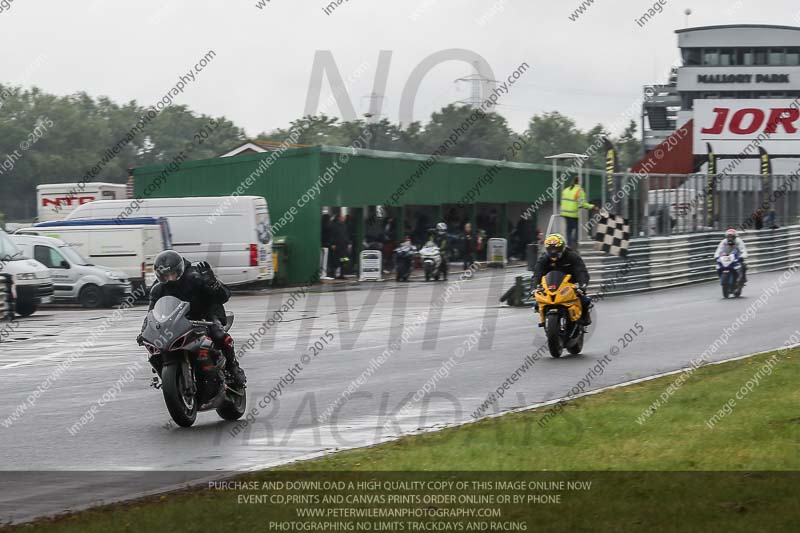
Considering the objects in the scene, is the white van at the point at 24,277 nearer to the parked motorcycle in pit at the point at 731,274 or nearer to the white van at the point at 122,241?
the white van at the point at 122,241

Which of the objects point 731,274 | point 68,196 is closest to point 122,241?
point 68,196

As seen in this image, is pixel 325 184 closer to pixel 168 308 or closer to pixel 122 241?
pixel 122 241

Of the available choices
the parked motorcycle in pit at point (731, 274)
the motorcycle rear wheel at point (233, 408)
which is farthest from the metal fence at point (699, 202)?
the motorcycle rear wheel at point (233, 408)

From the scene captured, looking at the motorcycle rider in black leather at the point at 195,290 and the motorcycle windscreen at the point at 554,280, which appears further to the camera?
the motorcycle windscreen at the point at 554,280

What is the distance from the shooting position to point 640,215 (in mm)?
29125

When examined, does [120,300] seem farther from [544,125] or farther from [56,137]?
[544,125]

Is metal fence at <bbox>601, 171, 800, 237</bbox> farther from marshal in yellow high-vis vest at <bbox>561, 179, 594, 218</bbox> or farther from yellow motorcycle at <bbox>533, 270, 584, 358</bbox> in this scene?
yellow motorcycle at <bbox>533, 270, 584, 358</bbox>

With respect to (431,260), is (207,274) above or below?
above

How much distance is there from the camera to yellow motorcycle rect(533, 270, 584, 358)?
51.2ft

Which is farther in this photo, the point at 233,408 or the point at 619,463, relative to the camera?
the point at 233,408

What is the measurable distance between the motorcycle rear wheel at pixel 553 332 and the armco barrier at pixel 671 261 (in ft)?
36.1

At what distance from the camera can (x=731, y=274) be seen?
25.5 m

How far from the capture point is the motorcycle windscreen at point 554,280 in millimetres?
15750

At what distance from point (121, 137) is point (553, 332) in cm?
9849
